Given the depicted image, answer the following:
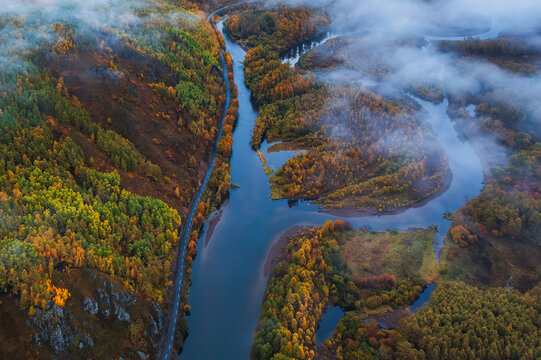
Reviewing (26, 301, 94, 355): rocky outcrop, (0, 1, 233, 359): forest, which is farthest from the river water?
(26, 301, 94, 355): rocky outcrop

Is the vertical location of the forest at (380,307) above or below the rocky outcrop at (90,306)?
below

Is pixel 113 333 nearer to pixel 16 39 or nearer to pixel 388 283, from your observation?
pixel 388 283

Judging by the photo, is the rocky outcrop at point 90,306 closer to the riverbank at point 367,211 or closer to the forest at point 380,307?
the forest at point 380,307

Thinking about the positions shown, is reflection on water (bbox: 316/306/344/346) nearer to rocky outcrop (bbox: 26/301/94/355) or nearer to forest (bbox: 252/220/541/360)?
forest (bbox: 252/220/541/360)

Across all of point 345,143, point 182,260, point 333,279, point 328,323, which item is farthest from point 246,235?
point 345,143

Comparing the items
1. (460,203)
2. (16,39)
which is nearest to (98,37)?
(16,39)

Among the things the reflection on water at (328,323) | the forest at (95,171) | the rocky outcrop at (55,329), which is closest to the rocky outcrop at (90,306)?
the forest at (95,171)
